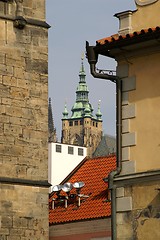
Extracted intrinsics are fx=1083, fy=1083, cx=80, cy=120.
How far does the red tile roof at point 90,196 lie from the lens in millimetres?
34406

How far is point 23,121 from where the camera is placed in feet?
88.5

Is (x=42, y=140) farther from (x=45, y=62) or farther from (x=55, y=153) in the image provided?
(x=55, y=153)

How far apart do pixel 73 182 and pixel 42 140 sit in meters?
10.3

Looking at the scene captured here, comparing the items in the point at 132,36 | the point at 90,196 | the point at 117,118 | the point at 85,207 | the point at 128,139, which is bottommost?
the point at 128,139

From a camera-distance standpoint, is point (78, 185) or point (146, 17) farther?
point (78, 185)

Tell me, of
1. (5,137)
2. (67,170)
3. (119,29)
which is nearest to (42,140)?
(5,137)

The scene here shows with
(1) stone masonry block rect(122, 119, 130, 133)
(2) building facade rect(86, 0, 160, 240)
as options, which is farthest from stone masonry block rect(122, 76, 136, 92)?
(1) stone masonry block rect(122, 119, 130, 133)

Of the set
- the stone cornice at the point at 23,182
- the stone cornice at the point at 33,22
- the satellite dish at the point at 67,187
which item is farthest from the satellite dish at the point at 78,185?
the stone cornice at the point at 33,22

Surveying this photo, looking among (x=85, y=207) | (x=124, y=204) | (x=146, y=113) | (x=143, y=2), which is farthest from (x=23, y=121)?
Answer: (x=124, y=204)

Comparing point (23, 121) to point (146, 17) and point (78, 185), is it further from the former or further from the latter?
point (146, 17)

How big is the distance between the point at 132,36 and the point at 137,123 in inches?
53.7

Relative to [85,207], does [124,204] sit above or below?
below

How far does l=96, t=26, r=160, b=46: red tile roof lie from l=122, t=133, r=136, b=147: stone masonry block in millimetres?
1499

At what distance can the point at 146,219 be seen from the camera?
53.2ft
